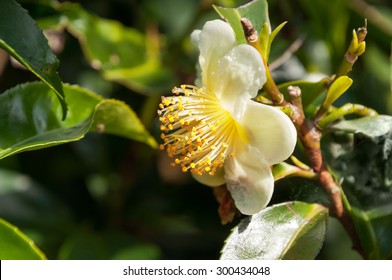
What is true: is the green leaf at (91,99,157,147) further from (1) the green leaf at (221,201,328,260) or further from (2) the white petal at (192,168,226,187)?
(1) the green leaf at (221,201,328,260)

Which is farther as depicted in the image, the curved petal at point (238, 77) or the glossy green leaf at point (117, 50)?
the glossy green leaf at point (117, 50)

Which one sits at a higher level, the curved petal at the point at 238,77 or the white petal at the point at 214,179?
the curved petal at the point at 238,77

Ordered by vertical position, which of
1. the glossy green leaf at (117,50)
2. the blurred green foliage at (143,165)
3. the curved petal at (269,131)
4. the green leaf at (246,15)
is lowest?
the blurred green foliage at (143,165)

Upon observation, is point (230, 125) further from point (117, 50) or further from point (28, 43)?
point (117, 50)

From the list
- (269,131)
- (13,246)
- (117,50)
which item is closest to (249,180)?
(269,131)

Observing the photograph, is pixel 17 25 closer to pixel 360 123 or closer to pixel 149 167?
pixel 360 123

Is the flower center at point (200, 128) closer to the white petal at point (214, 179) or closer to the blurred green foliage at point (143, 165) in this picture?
the white petal at point (214, 179)

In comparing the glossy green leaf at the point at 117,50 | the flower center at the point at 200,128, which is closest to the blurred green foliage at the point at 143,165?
the glossy green leaf at the point at 117,50
